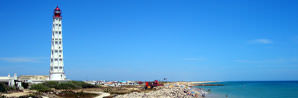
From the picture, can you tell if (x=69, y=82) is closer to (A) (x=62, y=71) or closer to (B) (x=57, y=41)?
(A) (x=62, y=71)

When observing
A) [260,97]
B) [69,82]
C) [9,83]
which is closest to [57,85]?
[69,82]

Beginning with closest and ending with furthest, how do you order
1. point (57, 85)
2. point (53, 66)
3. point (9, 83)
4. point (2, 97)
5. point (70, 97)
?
point (2, 97), point (70, 97), point (9, 83), point (57, 85), point (53, 66)

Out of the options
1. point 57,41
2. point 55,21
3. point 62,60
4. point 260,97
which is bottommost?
point 260,97

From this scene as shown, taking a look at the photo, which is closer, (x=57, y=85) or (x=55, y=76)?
(x=57, y=85)

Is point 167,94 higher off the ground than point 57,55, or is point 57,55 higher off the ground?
point 57,55

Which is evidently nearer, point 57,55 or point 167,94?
point 167,94

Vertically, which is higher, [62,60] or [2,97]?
[62,60]

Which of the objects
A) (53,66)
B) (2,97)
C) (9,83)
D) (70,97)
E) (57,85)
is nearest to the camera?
(2,97)

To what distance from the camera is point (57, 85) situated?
190 ft

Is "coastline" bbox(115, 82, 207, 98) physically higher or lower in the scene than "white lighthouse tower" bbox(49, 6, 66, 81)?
lower

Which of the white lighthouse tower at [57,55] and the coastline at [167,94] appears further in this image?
the white lighthouse tower at [57,55]

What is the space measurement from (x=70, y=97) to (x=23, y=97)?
24.0ft

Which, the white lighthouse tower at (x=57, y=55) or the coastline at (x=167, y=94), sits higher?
the white lighthouse tower at (x=57, y=55)

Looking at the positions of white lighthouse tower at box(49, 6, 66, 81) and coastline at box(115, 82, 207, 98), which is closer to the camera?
coastline at box(115, 82, 207, 98)
